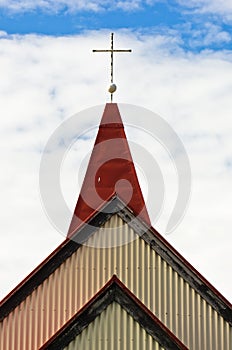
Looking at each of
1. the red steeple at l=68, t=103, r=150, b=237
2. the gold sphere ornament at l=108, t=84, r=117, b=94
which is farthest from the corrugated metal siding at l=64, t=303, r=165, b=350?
the gold sphere ornament at l=108, t=84, r=117, b=94

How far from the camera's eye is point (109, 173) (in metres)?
36.1

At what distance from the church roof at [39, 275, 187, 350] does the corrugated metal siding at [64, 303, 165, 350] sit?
0.11 m

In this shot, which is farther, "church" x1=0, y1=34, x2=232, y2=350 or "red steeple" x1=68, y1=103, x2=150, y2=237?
"red steeple" x1=68, y1=103, x2=150, y2=237

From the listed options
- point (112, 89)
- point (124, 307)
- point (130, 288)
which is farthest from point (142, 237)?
point (112, 89)

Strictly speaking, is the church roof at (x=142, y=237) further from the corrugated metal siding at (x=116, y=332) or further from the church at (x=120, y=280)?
the corrugated metal siding at (x=116, y=332)

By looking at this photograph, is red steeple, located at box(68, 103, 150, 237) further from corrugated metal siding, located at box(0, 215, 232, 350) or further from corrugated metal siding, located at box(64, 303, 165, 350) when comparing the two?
corrugated metal siding, located at box(64, 303, 165, 350)

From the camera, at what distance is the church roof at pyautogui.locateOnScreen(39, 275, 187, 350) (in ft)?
92.4

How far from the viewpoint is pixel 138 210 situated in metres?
35.1

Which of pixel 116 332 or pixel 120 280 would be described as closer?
pixel 116 332

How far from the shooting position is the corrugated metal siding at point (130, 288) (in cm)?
3112

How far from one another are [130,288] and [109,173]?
19.1ft

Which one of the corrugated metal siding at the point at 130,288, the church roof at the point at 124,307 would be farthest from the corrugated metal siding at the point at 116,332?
the corrugated metal siding at the point at 130,288

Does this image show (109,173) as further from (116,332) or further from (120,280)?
(116,332)

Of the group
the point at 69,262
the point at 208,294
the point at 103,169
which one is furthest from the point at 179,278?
the point at 103,169
